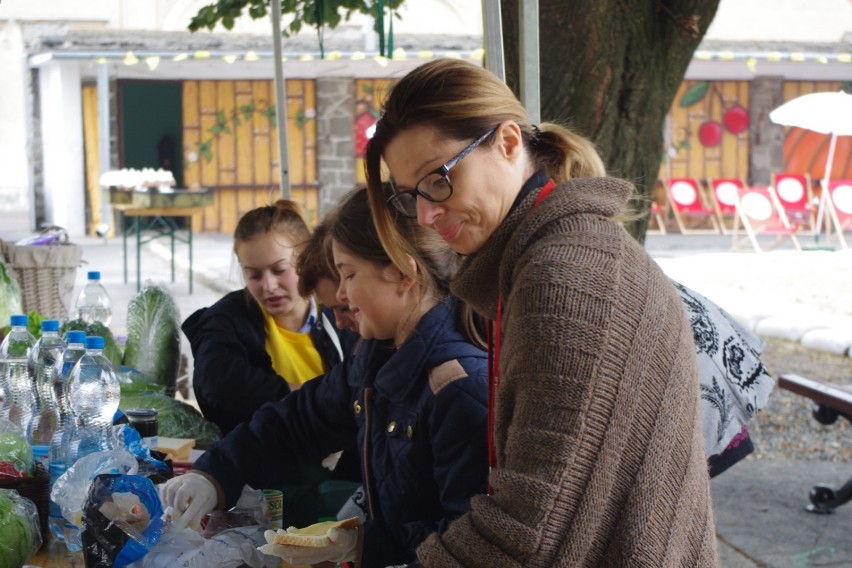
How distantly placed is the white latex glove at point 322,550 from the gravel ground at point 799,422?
16.3 ft

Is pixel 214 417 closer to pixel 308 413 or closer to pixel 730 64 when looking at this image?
pixel 308 413

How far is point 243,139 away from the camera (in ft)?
63.7

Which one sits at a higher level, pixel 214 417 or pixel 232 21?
pixel 232 21

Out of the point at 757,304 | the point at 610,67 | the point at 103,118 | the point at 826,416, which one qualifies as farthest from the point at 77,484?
the point at 103,118

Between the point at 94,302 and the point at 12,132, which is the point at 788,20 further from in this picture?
the point at 94,302

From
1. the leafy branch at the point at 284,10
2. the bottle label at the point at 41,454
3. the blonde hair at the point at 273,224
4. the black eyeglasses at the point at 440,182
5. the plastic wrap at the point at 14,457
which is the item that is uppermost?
the leafy branch at the point at 284,10

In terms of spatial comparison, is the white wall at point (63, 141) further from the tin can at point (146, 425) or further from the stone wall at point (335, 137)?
the tin can at point (146, 425)

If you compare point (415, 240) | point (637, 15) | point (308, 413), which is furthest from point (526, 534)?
point (637, 15)

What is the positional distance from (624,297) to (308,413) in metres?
1.25

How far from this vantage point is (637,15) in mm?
4371

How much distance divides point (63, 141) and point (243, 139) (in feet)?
10.0

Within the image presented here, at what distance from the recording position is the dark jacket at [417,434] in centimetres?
193

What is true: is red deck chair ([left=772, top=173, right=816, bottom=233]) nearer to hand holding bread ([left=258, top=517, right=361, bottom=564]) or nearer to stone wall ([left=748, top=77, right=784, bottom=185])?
stone wall ([left=748, top=77, right=784, bottom=185])

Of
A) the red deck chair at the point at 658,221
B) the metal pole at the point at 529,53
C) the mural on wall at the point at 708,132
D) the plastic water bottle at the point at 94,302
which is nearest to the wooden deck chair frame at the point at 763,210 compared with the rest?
the red deck chair at the point at 658,221
